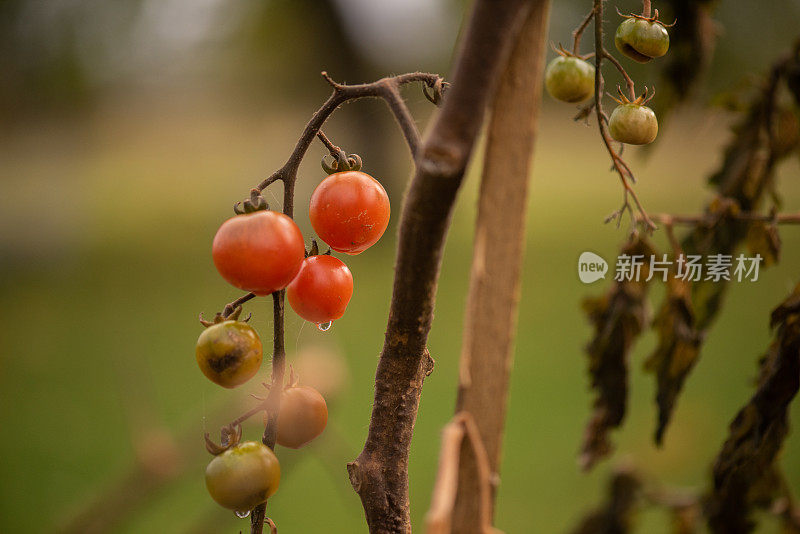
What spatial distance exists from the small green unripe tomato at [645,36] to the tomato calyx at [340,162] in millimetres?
136

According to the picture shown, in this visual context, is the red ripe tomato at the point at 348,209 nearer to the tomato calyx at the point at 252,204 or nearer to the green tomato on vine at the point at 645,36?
the tomato calyx at the point at 252,204

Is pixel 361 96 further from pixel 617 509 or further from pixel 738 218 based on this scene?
pixel 617 509

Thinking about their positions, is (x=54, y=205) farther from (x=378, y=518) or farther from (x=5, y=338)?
(x=378, y=518)

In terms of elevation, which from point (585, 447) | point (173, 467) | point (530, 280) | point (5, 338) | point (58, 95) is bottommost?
point (5, 338)

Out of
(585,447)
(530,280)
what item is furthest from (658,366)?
(530,280)

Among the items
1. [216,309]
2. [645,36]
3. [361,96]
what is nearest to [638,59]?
[645,36]

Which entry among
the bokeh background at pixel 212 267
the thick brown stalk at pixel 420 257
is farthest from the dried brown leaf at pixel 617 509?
the thick brown stalk at pixel 420 257

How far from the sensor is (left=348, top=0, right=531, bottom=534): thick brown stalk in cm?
19

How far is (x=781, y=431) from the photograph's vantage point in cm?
39

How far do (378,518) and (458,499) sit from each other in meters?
0.17

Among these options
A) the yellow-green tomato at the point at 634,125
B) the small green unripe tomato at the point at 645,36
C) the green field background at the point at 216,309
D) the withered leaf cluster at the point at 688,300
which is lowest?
the green field background at the point at 216,309

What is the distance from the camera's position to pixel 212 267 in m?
2.21

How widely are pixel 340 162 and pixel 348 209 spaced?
0.08ft

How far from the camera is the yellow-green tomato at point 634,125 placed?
0.28 meters
